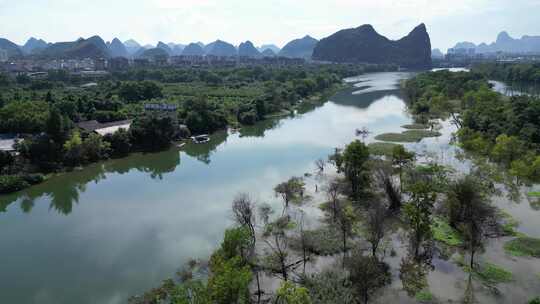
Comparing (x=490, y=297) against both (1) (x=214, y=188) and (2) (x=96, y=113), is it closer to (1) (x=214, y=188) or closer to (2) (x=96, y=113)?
(1) (x=214, y=188)

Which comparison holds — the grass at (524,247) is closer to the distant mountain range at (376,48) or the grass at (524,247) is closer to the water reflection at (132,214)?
the water reflection at (132,214)

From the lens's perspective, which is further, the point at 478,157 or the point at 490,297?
the point at 478,157

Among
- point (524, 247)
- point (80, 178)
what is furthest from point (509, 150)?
point (80, 178)

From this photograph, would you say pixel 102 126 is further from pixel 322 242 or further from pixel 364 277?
pixel 364 277

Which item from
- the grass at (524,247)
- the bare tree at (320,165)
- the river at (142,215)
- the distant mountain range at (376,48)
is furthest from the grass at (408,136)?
the distant mountain range at (376,48)

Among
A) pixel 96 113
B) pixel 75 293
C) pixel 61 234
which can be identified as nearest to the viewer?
pixel 75 293

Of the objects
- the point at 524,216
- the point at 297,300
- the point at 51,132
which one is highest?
the point at 51,132

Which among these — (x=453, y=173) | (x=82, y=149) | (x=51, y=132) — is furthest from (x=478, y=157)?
(x=51, y=132)
